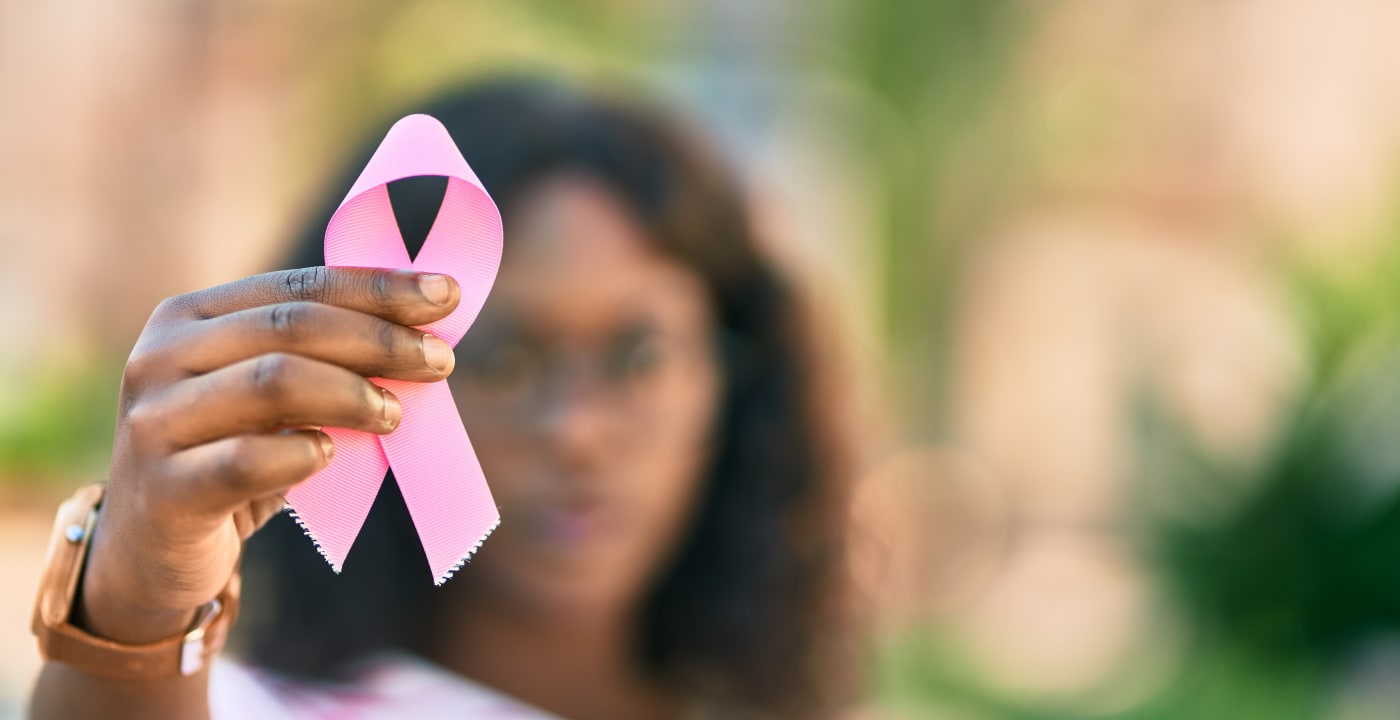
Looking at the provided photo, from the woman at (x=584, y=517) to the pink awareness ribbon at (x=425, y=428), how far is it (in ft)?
0.29

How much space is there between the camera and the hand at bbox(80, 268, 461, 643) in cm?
73

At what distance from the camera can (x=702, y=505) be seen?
226 cm

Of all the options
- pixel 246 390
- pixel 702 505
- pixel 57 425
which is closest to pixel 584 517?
pixel 702 505

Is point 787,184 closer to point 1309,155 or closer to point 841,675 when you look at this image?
point 1309,155

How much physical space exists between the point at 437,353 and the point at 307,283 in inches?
3.8

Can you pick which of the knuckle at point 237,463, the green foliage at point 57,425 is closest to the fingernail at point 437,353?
the knuckle at point 237,463

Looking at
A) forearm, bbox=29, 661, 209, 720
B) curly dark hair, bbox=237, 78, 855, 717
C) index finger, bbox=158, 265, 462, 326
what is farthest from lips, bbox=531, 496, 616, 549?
index finger, bbox=158, 265, 462, 326

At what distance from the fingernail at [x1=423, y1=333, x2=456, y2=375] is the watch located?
27 cm

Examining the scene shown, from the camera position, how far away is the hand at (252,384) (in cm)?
73

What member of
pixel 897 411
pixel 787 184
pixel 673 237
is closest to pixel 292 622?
pixel 673 237

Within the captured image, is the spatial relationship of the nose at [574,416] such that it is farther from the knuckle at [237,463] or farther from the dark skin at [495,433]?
the knuckle at [237,463]

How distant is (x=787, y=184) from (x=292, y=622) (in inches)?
234

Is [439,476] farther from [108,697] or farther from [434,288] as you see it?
[108,697]

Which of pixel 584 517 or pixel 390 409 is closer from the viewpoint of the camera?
pixel 390 409
